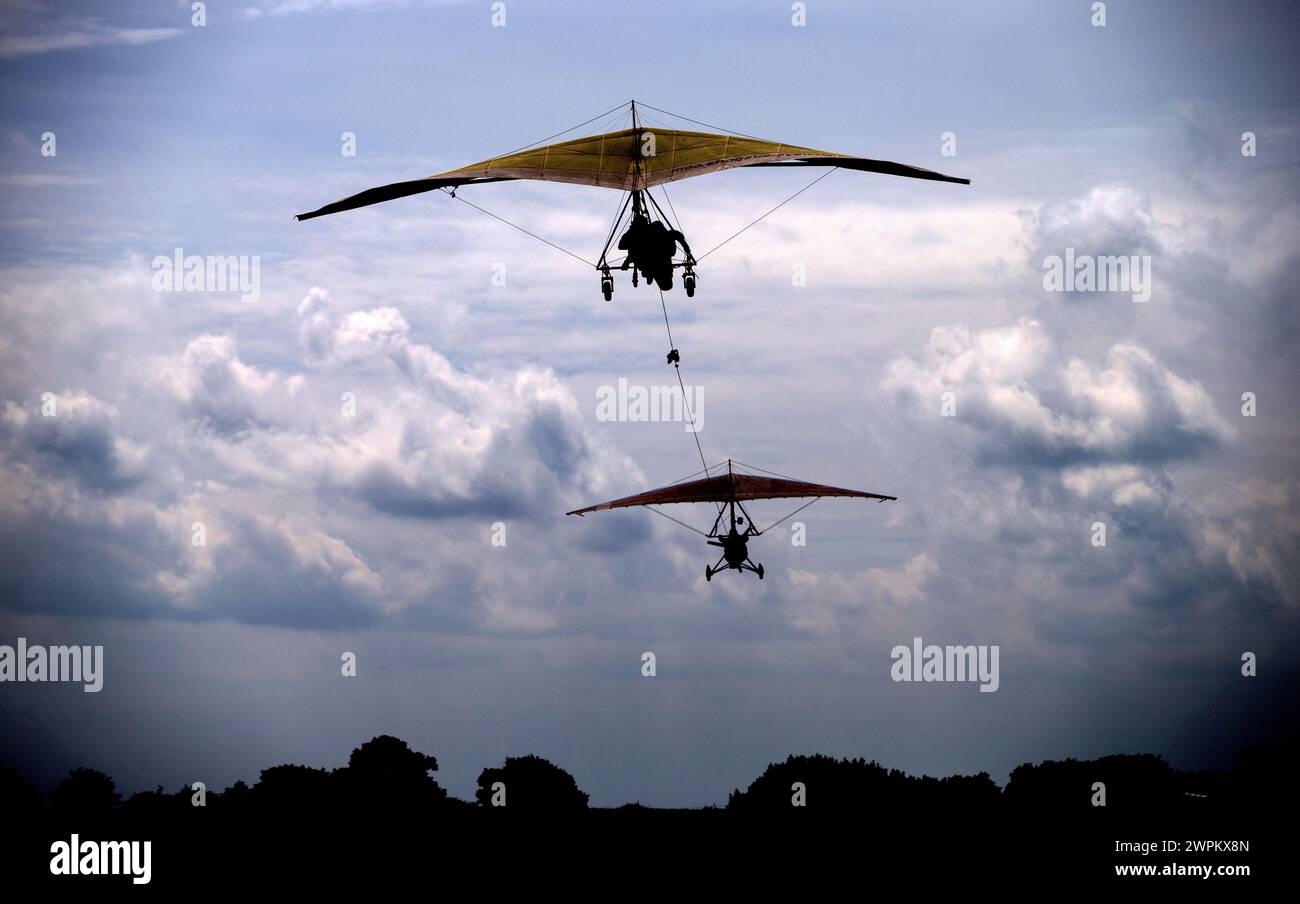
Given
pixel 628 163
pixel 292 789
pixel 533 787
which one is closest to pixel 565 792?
pixel 533 787

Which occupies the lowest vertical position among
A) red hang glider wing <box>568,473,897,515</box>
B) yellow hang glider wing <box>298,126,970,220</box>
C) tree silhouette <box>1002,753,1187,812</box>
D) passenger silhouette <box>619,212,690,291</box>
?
tree silhouette <box>1002,753,1187,812</box>

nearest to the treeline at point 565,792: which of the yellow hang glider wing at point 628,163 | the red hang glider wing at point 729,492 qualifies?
the red hang glider wing at point 729,492

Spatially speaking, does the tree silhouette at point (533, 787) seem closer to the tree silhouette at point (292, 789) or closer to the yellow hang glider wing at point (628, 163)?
the tree silhouette at point (292, 789)

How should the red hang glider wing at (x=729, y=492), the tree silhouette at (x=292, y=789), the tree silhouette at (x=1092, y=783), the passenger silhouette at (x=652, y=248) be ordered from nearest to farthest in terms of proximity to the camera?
the passenger silhouette at (x=652, y=248) < the red hang glider wing at (x=729, y=492) < the tree silhouette at (x=292, y=789) < the tree silhouette at (x=1092, y=783)

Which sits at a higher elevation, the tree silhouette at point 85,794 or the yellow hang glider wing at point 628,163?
the yellow hang glider wing at point 628,163

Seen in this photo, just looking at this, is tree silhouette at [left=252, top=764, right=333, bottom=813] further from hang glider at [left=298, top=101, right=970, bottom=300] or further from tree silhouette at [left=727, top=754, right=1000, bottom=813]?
hang glider at [left=298, top=101, right=970, bottom=300]

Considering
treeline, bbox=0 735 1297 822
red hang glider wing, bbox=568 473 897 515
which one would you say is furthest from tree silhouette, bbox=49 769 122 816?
red hang glider wing, bbox=568 473 897 515
